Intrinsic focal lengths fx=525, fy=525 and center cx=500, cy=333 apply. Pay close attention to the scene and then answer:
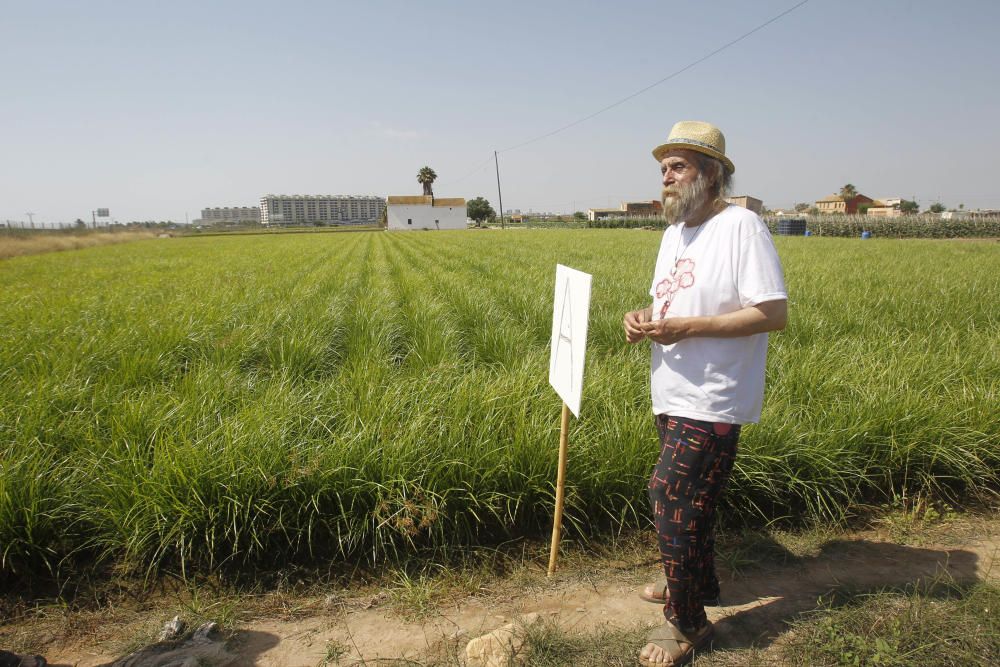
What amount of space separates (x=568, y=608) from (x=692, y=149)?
6.00 ft

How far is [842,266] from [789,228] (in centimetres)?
3129

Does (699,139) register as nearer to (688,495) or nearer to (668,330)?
(668,330)

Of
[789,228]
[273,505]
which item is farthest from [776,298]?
[789,228]

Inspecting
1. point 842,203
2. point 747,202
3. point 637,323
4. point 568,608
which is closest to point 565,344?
point 637,323

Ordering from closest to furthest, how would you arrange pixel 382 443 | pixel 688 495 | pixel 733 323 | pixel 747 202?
pixel 733 323 < pixel 688 495 < pixel 382 443 < pixel 747 202

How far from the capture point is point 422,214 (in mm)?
85562

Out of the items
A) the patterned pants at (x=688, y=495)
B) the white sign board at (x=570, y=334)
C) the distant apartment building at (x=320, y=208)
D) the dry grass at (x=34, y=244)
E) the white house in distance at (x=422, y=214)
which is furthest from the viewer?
the distant apartment building at (x=320, y=208)

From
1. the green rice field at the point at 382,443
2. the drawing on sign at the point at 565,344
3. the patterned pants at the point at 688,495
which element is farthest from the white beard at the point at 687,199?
the green rice field at the point at 382,443

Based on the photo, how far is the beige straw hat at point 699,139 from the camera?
5.71 feet

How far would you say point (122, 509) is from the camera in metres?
2.35

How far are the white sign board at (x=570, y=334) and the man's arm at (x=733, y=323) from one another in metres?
0.30

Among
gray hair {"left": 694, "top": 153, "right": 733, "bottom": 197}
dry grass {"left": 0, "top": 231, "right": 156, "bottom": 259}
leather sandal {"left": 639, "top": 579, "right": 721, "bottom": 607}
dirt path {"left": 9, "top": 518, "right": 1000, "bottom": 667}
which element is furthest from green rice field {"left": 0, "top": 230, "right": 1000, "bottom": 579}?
dry grass {"left": 0, "top": 231, "right": 156, "bottom": 259}

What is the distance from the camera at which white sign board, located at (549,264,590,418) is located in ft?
6.55

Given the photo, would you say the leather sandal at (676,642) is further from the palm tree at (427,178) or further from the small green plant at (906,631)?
the palm tree at (427,178)
